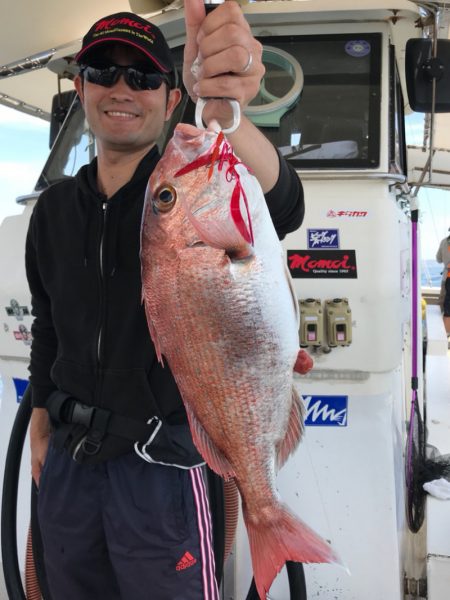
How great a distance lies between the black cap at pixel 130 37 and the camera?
1.56 meters

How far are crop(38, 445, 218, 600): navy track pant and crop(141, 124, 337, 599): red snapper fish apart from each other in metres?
0.39

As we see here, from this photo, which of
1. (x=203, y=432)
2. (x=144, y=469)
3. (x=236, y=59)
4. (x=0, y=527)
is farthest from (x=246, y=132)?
(x=0, y=527)

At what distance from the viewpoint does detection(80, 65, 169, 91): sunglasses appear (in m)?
1.61

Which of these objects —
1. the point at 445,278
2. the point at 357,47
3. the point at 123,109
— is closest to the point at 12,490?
the point at 123,109

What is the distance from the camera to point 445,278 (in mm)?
9906

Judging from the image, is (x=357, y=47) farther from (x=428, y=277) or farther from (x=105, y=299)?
(x=428, y=277)

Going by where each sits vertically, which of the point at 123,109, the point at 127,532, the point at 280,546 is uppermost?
the point at 123,109

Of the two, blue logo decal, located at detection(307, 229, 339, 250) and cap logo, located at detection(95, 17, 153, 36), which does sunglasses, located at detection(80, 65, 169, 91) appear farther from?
blue logo decal, located at detection(307, 229, 339, 250)

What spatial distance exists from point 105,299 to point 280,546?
854 mm

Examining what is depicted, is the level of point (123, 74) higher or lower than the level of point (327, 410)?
higher

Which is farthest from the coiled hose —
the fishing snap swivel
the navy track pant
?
the fishing snap swivel

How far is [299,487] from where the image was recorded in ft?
7.77

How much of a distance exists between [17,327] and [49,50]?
195 cm

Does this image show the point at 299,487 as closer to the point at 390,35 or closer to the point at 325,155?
the point at 325,155
